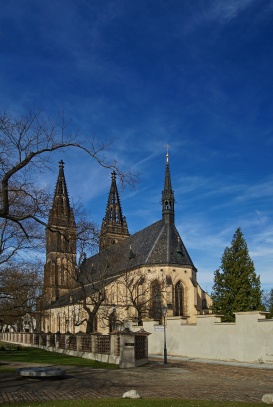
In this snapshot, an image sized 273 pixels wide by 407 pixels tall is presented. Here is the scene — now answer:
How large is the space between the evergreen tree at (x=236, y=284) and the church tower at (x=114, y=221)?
4373 cm

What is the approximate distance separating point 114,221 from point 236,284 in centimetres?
4807

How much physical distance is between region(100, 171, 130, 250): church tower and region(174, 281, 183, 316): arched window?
29411 mm

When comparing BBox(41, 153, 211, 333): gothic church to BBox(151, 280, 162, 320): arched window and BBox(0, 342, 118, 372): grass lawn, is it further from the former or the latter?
BBox(0, 342, 118, 372): grass lawn

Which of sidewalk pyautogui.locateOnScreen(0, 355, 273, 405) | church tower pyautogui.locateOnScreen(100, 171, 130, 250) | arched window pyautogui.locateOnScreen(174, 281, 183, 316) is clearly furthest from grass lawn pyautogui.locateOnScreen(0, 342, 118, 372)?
church tower pyautogui.locateOnScreen(100, 171, 130, 250)

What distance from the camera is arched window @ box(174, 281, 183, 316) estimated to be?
5463cm

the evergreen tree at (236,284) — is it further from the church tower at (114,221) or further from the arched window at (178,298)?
the church tower at (114,221)

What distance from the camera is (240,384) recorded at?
13.7 metres

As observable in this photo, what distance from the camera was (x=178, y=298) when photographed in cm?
5538

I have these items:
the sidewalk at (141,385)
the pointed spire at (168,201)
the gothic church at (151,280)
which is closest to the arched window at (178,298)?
the gothic church at (151,280)

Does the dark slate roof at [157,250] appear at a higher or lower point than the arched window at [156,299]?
higher

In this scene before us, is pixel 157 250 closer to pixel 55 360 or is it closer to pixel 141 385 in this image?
pixel 55 360

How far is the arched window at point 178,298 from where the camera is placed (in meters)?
54.6

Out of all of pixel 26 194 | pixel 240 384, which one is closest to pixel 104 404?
pixel 240 384

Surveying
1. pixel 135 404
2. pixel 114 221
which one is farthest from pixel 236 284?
pixel 114 221
